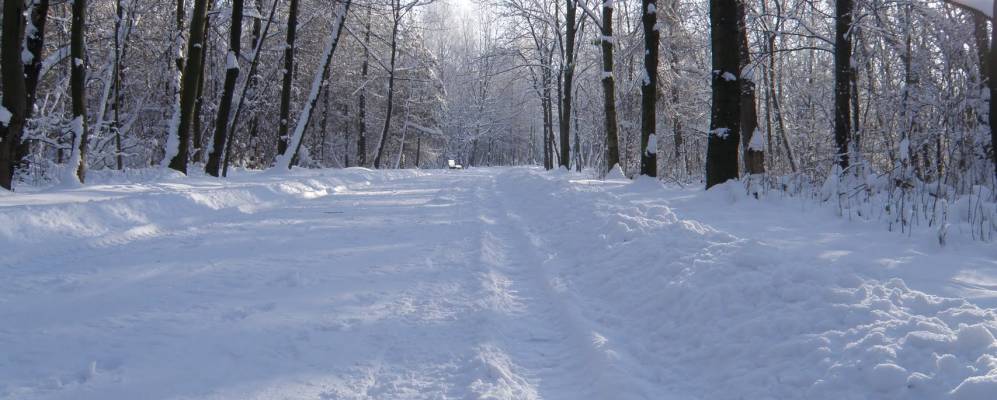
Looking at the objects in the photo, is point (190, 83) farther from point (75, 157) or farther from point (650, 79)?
point (650, 79)

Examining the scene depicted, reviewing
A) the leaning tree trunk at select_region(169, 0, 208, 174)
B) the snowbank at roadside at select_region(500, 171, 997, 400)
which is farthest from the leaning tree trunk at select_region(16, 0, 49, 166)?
the snowbank at roadside at select_region(500, 171, 997, 400)

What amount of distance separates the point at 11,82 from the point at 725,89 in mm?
11915

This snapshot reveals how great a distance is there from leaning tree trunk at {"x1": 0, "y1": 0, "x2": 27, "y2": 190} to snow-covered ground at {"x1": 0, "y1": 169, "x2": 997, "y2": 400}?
2.69m

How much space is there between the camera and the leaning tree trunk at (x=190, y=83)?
46.8 feet

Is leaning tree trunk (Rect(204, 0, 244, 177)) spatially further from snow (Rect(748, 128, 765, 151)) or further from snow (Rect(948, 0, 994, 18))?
snow (Rect(948, 0, 994, 18))

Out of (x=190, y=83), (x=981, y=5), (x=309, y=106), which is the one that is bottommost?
(x=981, y=5)

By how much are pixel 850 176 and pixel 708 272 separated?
6.21 meters

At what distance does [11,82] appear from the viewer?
9.01m

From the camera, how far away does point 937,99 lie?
30.0ft

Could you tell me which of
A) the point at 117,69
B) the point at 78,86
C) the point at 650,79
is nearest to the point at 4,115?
the point at 78,86

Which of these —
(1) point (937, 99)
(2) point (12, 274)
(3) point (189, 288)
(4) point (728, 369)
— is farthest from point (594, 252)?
Answer: (1) point (937, 99)

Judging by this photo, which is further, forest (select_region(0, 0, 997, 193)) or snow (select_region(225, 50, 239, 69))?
snow (select_region(225, 50, 239, 69))

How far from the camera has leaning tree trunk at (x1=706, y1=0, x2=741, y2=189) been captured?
377 inches

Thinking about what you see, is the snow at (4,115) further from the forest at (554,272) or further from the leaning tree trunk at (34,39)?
the leaning tree trunk at (34,39)
